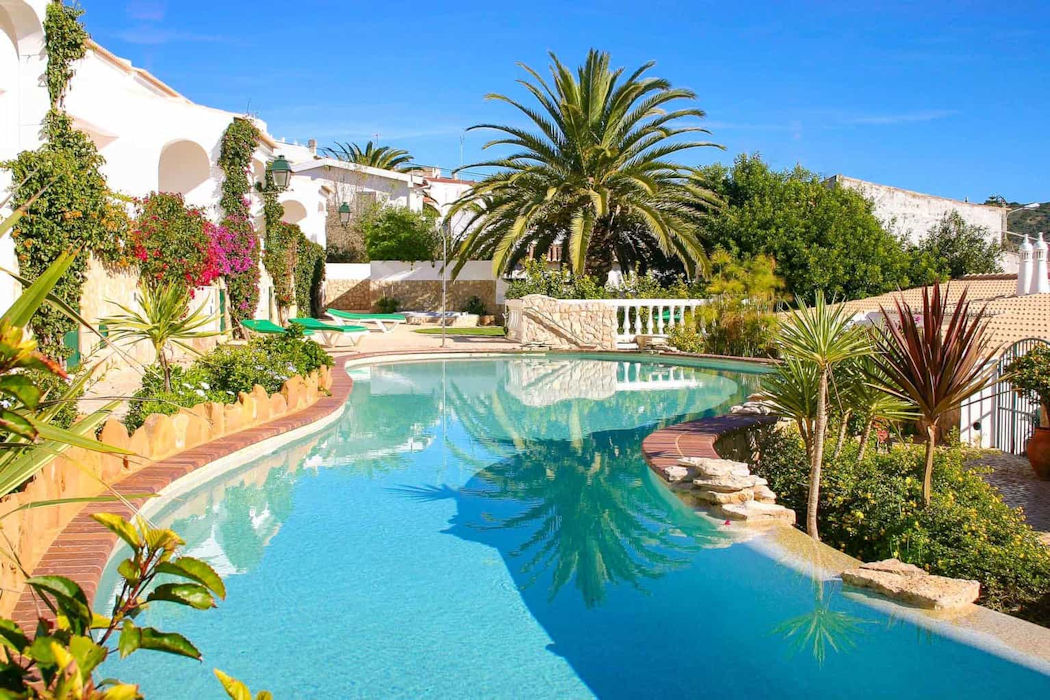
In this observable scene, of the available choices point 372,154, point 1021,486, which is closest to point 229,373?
point 1021,486

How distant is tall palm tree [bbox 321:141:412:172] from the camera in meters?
48.3

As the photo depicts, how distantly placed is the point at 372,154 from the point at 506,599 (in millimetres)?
45585

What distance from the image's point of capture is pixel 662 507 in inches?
284

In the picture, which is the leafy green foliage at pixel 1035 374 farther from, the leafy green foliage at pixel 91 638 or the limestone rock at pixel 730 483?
the leafy green foliage at pixel 91 638

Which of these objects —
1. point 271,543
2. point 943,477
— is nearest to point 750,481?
point 943,477

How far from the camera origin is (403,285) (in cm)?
3434

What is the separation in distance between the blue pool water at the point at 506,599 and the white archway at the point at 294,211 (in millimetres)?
20712

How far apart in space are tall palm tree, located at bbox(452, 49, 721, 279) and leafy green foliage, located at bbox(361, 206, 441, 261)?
12232mm

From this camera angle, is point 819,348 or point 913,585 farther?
point 819,348

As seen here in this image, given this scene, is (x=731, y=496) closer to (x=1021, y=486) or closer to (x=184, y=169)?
(x=1021, y=486)

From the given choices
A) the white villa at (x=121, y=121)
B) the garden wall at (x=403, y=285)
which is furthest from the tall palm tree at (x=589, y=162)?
the garden wall at (x=403, y=285)

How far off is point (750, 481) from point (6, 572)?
5042mm

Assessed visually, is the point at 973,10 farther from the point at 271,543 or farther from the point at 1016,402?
the point at 271,543

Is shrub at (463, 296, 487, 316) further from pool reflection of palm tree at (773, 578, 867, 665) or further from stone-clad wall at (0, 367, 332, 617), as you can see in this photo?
pool reflection of palm tree at (773, 578, 867, 665)
